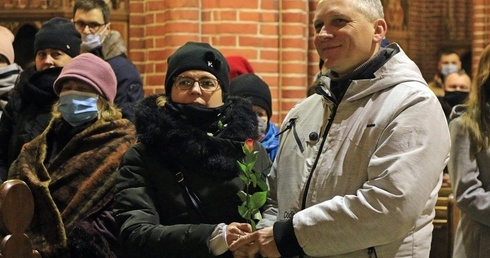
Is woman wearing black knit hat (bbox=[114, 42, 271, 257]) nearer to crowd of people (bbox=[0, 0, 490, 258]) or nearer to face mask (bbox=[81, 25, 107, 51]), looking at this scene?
crowd of people (bbox=[0, 0, 490, 258])

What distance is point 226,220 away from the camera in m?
3.97

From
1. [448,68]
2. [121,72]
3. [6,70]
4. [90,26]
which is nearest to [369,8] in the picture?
[121,72]

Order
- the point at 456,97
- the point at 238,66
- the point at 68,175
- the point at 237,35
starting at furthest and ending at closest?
the point at 456,97 → the point at 237,35 → the point at 238,66 → the point at 68,175

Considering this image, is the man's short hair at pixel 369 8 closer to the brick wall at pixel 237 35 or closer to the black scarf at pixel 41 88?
the black scarf at pixel 41 88

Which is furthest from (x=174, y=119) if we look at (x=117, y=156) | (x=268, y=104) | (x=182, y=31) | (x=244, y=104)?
(x=182, y=31)

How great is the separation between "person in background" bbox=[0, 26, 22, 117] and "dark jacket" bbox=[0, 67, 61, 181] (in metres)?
0.62

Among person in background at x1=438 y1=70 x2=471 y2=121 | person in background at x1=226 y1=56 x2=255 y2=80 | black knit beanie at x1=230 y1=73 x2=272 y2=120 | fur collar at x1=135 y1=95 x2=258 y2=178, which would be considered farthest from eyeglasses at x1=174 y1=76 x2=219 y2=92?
person in background at x1=438 y1=70 x2=471 y2=121

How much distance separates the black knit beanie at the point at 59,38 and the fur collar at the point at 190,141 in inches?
60.7

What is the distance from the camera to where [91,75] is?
4.87m

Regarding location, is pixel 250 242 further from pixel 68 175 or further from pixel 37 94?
pixel 37 94

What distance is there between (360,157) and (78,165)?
1.70 meters

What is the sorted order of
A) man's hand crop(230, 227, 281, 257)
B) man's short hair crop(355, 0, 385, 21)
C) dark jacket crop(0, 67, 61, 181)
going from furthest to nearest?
dark jacket crop(0, 67, 61, 181) → man's short hair crop(355, 0, 385, 21) → man's hand crop(230, 227, 281, 257)

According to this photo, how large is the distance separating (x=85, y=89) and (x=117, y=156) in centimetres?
45

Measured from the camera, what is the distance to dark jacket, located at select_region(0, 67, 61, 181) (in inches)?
205
